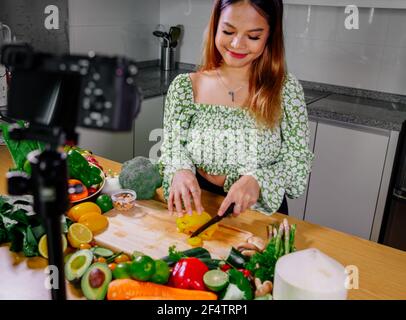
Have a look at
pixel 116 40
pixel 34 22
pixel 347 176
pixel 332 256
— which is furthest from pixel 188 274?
pixel 116 40

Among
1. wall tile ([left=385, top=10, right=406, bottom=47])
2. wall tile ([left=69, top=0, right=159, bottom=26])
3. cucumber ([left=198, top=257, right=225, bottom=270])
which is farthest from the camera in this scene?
wall tile ([left=69, top=0, right=159, bottom=26])

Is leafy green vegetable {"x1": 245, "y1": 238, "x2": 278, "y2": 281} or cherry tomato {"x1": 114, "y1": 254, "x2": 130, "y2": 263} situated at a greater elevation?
leafy green vegetable {"x1": 245, "y1": 238, "x2": 278, "y2": 281}

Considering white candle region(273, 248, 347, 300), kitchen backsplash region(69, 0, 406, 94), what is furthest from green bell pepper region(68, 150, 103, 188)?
kitchen backsplash region(69, 0, 406, 94)

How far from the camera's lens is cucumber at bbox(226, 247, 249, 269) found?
0.91m

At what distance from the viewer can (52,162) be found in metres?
0.44

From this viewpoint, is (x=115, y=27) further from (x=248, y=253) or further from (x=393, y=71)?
(x=248, y=253)

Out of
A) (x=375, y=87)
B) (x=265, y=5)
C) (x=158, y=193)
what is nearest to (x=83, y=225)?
(x=158, y=193)

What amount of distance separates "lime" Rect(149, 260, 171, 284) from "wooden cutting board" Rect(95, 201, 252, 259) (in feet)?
0.42

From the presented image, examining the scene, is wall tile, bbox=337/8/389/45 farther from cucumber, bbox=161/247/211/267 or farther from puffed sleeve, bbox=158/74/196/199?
cucumber, bbox=161/247/211/267

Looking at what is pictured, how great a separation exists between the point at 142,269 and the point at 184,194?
33 cm

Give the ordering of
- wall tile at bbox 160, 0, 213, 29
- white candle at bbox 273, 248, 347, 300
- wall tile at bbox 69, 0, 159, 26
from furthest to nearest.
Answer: wall tile at bbox 160, 0, 213, 29 → wall tile at bbox 69, 0, 159, 26 → white candle at bbox 273, 248, 347, 300

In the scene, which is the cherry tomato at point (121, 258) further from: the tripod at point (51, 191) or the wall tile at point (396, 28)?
the wall tile at point (396, 28)

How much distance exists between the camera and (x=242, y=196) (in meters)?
1.11

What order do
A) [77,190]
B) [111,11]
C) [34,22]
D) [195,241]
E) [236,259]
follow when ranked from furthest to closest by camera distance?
[111,11] → [34,22] → [77,190] → [195,241] → [236,259]
